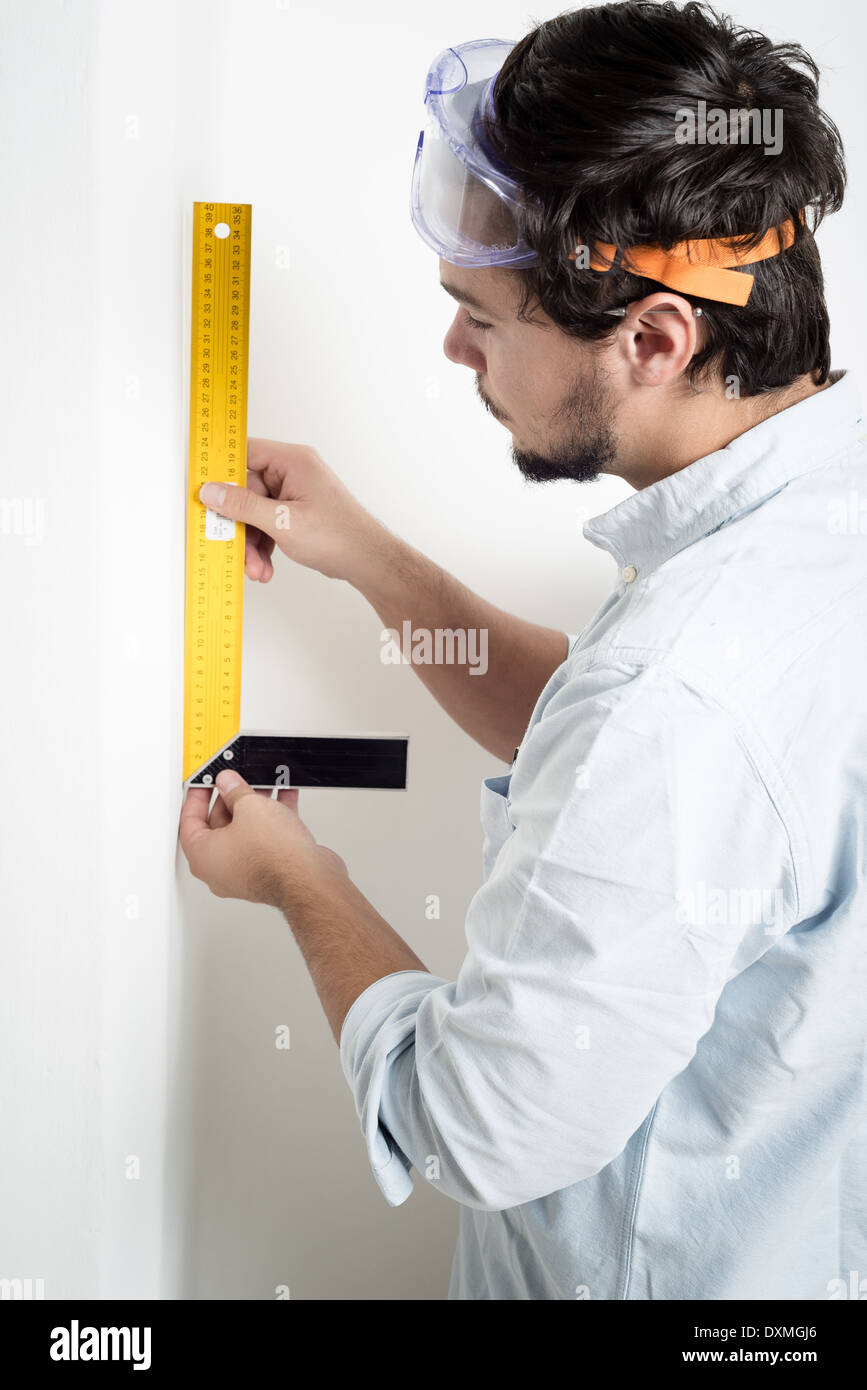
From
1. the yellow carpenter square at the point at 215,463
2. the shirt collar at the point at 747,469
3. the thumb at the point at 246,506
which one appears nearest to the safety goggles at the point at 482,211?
the shirt collar at the point at 747,469

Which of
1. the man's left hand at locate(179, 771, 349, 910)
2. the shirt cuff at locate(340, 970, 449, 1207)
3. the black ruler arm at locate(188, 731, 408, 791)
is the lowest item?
the shirt cuff at locate(340, 970, 449, 1207)

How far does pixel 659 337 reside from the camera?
3.01 feet

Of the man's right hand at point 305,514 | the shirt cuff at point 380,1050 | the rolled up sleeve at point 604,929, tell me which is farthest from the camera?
the man's right hand at point 305,514

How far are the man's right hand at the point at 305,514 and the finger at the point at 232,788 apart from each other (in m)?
0.29

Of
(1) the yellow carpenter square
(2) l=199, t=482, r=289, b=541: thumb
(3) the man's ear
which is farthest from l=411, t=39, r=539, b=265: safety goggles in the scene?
(2) l=199, t=482, r=289, b=541: thumb

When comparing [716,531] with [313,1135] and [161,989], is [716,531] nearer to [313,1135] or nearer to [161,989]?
[161,989]

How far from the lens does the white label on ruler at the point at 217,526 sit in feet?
3.99

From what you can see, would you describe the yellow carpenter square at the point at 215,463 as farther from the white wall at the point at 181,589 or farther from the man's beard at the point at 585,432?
the man's beard at the point at 585,432

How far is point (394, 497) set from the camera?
1535 millimetres

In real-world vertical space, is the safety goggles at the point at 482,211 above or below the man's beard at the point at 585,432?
above

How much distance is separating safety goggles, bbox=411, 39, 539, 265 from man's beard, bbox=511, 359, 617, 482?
0.13m

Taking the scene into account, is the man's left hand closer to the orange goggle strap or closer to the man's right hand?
the man's right hand

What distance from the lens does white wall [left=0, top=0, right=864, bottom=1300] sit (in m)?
0.82

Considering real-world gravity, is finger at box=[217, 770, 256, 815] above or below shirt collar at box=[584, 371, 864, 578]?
below
